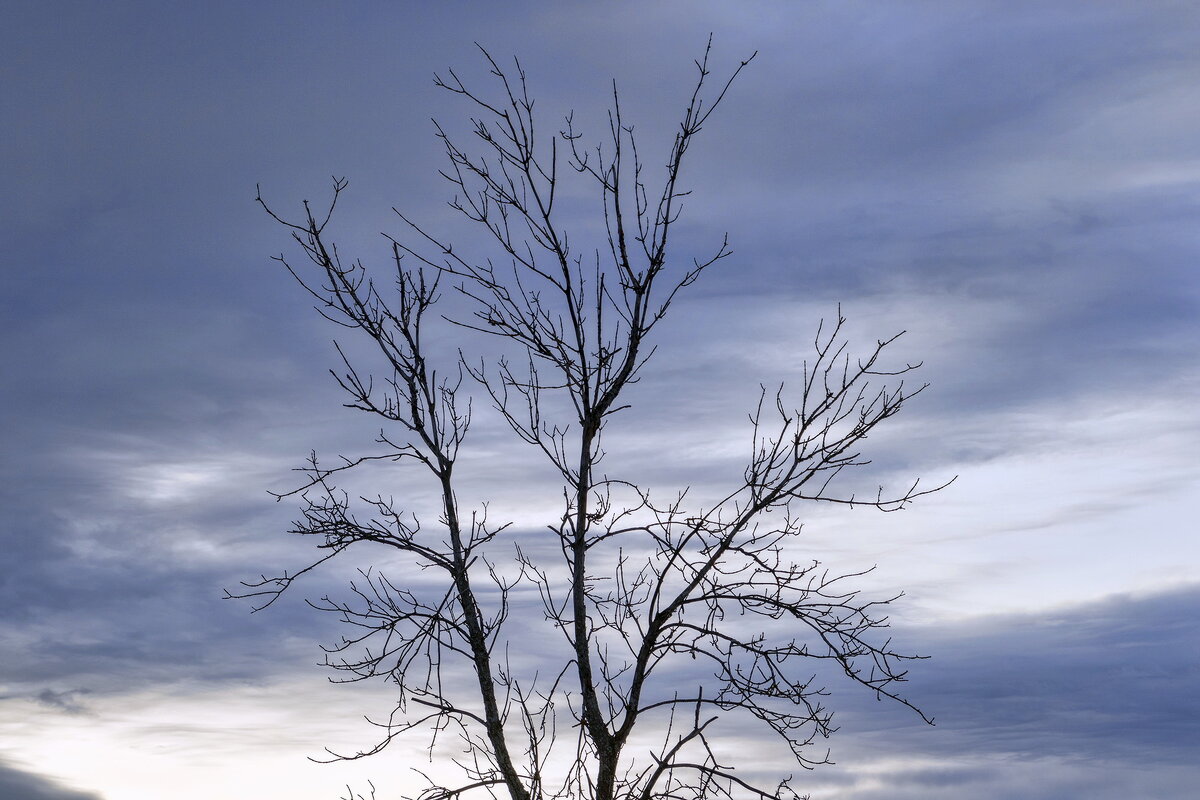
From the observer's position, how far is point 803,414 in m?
8.84

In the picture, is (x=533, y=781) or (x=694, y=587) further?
(x=694, y=587)

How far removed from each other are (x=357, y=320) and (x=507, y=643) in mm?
3052

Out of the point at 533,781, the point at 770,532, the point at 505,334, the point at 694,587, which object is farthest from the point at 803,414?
the point at 533,781

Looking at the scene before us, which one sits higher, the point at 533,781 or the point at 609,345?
the point at 609,345

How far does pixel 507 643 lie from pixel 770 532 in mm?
2234

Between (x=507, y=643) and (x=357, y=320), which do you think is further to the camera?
(x=357, y=320)

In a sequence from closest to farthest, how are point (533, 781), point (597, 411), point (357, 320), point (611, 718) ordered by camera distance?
point (533, 781)
point (611, 718)
point (597, 411)
point (357, 320)

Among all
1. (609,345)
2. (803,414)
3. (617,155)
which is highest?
(617,155)

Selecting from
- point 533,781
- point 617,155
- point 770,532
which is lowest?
point 533,781

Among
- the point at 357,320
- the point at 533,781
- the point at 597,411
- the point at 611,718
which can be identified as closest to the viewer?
the point at 533,781

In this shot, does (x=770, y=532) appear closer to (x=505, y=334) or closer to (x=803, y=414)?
(x=803, y=414)

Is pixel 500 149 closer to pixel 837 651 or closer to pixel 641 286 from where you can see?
pixel 641 286

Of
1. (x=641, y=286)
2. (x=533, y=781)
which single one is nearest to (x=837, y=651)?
(x=533, y=781)

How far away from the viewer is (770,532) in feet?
29.1
